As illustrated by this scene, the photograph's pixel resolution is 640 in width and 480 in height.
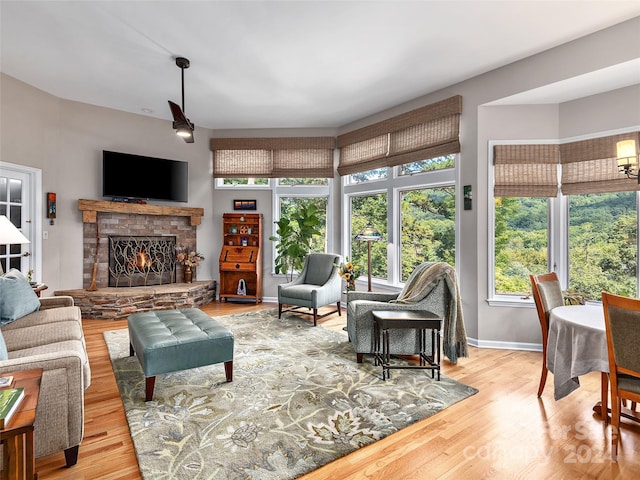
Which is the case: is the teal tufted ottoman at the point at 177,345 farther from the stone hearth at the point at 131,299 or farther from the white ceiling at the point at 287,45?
the white ceiling at the point at 287,45

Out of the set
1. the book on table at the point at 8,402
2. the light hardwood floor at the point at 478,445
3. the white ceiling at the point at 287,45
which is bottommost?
the light hardwood floor at the point at 478,445

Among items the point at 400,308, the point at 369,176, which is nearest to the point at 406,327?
the point at 400,308

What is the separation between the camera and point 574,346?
217 cm

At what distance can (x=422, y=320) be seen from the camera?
9.35 ft

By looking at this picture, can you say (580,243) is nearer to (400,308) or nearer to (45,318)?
(400,308)

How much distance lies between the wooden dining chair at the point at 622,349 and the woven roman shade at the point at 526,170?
83.4 inches

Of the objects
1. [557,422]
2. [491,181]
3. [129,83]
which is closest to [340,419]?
[557,422]

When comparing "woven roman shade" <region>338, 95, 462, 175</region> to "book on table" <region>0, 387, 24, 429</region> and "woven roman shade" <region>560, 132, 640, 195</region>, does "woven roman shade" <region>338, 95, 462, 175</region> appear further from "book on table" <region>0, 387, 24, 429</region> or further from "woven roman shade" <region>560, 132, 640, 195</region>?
"book on table" <region>0, 387, 24, 429</region>

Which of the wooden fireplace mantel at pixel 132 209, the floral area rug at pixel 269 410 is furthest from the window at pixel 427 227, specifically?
the wooden fireplace mantel at pixel 132 209

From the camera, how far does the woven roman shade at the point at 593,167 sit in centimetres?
325

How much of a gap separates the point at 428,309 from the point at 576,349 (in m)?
1.23

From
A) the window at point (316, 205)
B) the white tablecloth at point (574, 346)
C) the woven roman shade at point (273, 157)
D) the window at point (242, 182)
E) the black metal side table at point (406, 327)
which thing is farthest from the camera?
the window at point (242, 182)

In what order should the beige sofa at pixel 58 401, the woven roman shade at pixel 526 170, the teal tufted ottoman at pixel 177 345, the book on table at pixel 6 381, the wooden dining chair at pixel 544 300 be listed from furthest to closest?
the woven roman shade at pixel 526 170, the wooden dining chair at pixel 544 300, the teal tufted ottoman at pixel 177 345, the beige sofa at pixel 58 401, the book on table at pixel 6 381

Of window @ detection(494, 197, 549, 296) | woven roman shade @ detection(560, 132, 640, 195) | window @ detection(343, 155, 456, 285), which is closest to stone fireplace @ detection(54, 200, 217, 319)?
window @ detection(343, 155, 456, 285)
